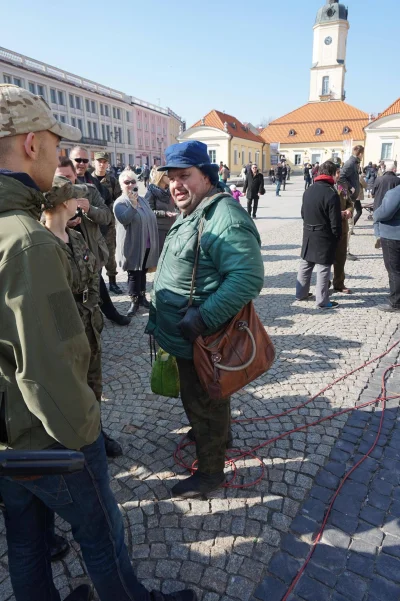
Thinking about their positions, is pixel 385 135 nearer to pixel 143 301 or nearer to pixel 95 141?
pixel 95 141

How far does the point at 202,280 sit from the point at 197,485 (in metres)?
1.32

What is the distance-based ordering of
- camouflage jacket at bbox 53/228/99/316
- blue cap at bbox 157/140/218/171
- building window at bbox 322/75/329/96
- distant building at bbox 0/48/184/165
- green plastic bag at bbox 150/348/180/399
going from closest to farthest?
blue cap at bbox 157/140/218/171
camouflage jacket at bbox 53/228/99/316
green plastic bag at bbox 150/348/180/399
distant building at bbox 0/48/184/165
building window at bbox 322/75/329/96

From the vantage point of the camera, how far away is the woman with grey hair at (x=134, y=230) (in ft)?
17.3

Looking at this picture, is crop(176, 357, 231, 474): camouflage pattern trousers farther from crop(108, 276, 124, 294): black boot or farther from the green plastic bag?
crop(108, 276, 124, 294): black boot

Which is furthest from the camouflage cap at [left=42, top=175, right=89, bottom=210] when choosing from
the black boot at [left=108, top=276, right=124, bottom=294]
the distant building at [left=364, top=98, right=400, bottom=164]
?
the distant building at [left=364, top=98, right=400, bottom=164]

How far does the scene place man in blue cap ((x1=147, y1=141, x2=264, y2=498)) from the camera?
2.12 metres

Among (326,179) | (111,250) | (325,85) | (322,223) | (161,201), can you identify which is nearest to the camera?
(326,179)

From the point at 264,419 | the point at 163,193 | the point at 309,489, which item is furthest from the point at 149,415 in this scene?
the point at 163,193

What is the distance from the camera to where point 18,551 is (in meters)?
1.53

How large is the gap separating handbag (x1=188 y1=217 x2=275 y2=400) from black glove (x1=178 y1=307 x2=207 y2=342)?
0.06 metres

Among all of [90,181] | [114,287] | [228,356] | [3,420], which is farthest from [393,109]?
[3,420]

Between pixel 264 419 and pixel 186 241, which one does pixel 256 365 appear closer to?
pixel 186 241

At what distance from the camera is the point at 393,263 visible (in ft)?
18.5

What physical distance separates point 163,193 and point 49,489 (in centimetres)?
500
